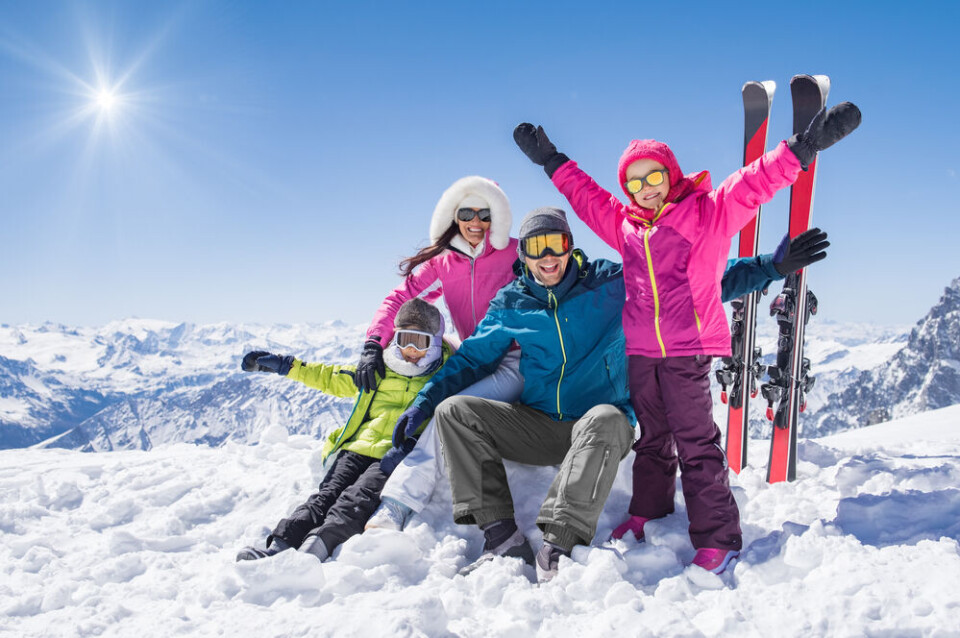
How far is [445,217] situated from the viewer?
5020 millimetres

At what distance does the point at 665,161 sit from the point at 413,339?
231 centimetres

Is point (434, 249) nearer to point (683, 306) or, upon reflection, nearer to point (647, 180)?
point (647, 180)

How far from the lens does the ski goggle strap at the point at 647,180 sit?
335 centimetres

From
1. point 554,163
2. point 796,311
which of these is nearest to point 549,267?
point 554,163

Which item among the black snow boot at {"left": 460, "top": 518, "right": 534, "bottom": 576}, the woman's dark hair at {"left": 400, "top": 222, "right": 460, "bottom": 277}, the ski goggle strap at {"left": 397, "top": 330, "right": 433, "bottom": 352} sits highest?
the woman's dark hair at {"left": 400, "top": 222, "right": 460, "bottom": 277}

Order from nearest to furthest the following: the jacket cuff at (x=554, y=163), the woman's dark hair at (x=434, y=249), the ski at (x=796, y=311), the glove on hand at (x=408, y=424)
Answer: the glove on hand at (x=408, y=424) < the jacket cuff at (x=554, y=163) < the ski at (x=796, y=311) < the woman's dark hair at (x=434, y=249)

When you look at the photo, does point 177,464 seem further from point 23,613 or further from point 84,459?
point 23,613

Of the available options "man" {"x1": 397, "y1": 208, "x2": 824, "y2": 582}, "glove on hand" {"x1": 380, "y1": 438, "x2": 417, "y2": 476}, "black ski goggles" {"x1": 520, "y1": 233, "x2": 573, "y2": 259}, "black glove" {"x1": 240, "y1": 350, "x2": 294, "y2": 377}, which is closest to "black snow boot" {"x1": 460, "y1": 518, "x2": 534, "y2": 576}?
"man" {"x1": 397, "y1": 208, "x2": 824, "y2": 582}

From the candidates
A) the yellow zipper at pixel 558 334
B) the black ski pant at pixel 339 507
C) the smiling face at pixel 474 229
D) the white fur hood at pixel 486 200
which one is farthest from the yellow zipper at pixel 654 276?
the black ski pant at pixel 339 507

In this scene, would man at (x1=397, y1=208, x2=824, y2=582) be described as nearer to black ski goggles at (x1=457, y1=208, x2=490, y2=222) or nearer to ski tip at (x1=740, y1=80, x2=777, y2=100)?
black ski goggles at (x1=457, y1=208, x2=490, y2=222)

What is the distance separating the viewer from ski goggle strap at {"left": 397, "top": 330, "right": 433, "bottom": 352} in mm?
4496

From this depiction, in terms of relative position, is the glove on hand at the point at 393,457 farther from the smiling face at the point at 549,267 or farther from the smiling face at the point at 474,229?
the smiling face at the point at 474,229

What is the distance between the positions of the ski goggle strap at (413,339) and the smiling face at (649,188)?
78.7 inches

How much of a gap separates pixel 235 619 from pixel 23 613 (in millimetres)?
1350
